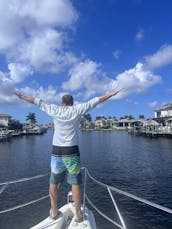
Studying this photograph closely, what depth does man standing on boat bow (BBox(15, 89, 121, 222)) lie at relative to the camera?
4.77 m

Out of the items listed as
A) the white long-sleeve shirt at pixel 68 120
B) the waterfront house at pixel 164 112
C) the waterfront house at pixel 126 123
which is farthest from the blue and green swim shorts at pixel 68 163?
the waterfront house at pixel 126 123

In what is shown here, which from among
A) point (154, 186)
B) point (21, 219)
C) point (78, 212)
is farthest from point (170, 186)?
point (78, 212)

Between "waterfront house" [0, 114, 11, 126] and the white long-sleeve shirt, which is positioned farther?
"waterfront house" [0, 114, 11, 126]

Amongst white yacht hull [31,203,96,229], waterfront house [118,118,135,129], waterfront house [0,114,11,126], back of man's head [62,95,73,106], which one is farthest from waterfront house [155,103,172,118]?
back of man's head [62,95,73,106]

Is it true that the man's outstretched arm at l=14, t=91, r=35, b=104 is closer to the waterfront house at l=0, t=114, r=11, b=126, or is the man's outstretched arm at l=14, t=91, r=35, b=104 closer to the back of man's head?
the back of man's head

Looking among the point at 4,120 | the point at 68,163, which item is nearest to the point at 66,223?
the point at 68,163

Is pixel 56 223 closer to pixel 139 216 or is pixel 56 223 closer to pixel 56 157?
pixel 56 157

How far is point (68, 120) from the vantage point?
4859 mm

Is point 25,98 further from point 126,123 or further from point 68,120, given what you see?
point 126,123

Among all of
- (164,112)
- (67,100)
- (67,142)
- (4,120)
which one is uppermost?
(164,112)

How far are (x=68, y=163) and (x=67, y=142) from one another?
0.36 meters

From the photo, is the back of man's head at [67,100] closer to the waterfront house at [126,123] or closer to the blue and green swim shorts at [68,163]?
the blue and green swim shorts at [68,163]

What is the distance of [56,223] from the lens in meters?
4.86

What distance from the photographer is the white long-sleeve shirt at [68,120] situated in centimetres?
483
